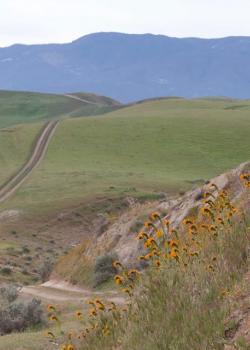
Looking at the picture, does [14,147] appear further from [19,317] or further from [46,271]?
[19,317]

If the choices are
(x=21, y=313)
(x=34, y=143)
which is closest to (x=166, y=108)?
(x=34, y=143)

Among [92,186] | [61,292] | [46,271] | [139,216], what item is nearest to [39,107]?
[92,186]

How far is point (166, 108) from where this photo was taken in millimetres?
126562

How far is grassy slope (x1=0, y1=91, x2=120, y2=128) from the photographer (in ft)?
545

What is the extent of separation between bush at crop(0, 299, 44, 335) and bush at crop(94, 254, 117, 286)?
23.6 feet

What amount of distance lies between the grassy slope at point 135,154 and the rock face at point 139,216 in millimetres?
32967

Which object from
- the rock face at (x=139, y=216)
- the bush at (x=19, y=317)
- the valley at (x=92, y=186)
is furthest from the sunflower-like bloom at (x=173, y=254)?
the rock face at (x=139, y=216)

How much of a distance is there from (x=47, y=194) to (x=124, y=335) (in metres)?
57.4

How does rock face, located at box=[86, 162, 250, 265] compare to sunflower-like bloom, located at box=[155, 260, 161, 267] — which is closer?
sunflower-like bloom, located at box=[155, 260, 161, 267]

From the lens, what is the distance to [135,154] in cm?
8181

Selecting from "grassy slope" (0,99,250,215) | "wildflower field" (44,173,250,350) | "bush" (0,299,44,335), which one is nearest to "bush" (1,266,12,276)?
"bush" (0,299,44,335)

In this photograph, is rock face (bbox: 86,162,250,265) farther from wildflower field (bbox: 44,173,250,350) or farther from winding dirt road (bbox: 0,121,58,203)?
winding dirt road (bbox: 0,121,58,203)

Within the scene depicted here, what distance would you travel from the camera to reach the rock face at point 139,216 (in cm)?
2198

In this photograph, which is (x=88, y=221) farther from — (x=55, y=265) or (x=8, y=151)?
(x=8, y=151)
